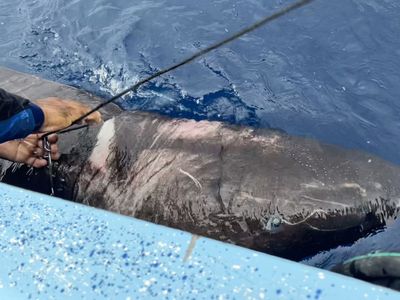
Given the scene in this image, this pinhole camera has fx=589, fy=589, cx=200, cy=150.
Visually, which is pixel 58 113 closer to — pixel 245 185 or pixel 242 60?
pixel 245 185

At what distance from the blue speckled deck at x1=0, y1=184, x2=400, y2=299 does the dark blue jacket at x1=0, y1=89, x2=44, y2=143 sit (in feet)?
3.01

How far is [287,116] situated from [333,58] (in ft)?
2.40

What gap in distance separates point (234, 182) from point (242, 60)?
194 centimetres

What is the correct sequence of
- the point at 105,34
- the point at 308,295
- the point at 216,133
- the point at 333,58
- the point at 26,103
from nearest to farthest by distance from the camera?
1. the point at 308,295
2. the point at 26,103
3. the point at 216,133
4. the point at 333,58
5. the point at 105,34

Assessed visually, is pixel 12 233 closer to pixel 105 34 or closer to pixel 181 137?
pixel 181 137

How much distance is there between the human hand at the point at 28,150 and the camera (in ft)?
10.9

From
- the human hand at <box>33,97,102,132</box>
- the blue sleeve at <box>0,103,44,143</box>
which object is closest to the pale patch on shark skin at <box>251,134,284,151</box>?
the human hand at <box>33,97,102,132</box>

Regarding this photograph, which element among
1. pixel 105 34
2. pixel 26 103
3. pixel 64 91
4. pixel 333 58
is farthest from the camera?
pixel 105 34

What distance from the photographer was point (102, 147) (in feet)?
11.9

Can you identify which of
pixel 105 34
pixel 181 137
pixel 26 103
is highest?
pixel 26 103

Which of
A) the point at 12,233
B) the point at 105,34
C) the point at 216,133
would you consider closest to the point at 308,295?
the point at 12,233

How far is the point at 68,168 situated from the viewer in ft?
11.9

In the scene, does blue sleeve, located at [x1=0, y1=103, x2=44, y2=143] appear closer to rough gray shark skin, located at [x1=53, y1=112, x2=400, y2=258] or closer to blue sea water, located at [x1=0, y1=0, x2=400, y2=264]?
rough gray shark skin, located at [x1=53, y1=112, x2=400, y2=258]

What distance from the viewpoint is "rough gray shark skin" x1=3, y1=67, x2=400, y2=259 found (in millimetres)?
2988
